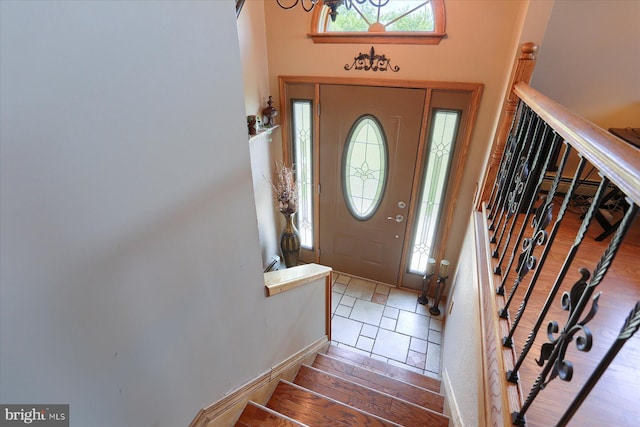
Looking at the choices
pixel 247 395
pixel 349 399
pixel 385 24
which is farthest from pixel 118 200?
pixel 385 24

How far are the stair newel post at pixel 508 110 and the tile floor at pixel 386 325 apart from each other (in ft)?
5.19

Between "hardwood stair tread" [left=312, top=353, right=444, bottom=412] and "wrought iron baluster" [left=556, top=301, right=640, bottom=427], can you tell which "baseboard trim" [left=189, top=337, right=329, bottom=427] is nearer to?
"hardwood stair tread" [left=312, top=353, right=444, bottom=412]

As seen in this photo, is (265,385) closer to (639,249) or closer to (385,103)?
(639,249)

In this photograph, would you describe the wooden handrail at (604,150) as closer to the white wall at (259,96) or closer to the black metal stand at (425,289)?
the white wall at (259,96)

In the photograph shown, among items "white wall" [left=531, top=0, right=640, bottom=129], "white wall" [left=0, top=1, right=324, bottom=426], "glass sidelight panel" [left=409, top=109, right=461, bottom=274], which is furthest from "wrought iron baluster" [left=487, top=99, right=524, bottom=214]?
"white wall" [left=0, top=1, right=324, bottom=426]

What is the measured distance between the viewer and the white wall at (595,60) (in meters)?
2.03

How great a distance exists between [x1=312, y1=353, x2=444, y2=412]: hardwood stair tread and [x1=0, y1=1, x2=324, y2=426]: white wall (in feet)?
4.69

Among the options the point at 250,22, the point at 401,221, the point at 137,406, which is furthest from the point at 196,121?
the point at 401,221

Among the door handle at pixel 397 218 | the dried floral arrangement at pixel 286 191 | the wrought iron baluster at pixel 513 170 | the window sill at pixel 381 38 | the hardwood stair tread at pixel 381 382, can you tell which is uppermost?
the window sill at pixel 381 38

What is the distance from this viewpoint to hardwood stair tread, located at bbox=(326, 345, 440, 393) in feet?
8.49

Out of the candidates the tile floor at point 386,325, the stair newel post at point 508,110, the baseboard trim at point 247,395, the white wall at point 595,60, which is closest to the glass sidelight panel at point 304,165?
the tile floor at point 386,325

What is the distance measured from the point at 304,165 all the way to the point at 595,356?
2859mm

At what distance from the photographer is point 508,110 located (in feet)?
6.63

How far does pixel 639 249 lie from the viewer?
1615 millimetres
